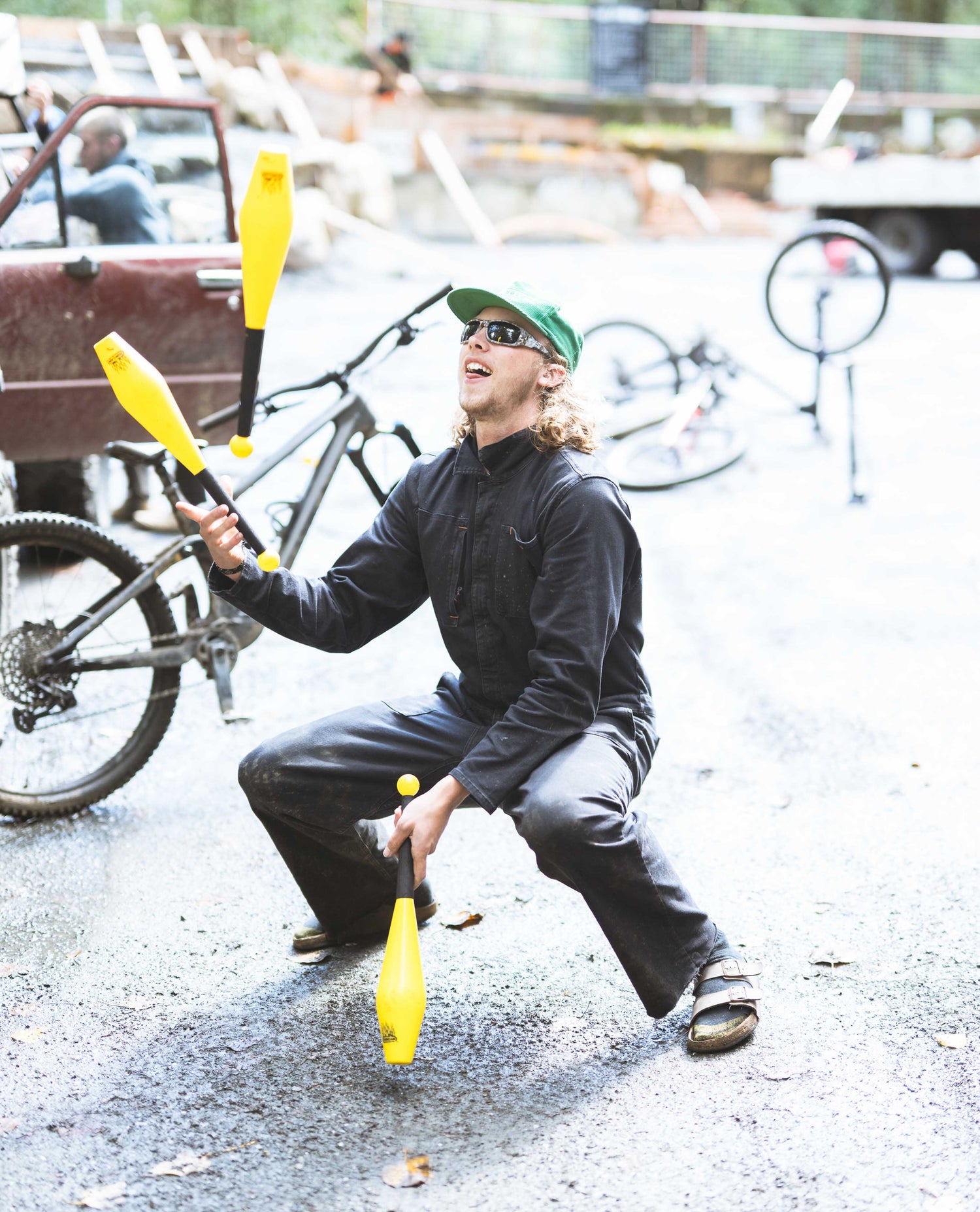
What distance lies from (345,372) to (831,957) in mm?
2475

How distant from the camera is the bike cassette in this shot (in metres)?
4.12

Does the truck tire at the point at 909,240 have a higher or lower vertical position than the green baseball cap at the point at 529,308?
lower

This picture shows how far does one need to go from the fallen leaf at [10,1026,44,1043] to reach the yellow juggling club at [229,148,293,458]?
142 centimetres

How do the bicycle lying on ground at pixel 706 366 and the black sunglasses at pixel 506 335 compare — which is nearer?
the black sunglasses at pixel 506 335

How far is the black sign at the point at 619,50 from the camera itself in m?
25.2

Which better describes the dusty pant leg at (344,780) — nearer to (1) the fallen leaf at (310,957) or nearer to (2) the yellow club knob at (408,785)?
(1) the fallen leaf at (310,957)

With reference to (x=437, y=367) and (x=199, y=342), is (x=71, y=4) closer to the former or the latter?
(x=437, y=367)

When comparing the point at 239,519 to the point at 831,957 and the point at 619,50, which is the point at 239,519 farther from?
the point at 619,50

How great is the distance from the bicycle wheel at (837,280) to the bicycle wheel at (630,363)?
3.25 feet

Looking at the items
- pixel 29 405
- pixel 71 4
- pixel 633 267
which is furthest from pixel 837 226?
pixel 71 4

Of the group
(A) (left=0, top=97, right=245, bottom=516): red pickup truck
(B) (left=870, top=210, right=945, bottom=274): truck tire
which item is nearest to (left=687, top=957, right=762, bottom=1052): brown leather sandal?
(A) (left=0, top=97, right=245, bottom=516): red pickup truck

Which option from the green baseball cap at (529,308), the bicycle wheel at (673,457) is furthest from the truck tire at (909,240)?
the green baseball cap at (529,308)

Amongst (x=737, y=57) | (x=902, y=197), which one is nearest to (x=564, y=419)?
(x=902, y=197)

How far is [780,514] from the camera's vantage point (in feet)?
25.8
